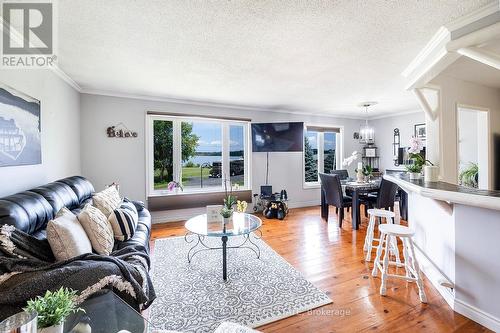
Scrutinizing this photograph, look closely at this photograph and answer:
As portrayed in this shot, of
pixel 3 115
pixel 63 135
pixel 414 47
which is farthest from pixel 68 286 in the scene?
pixel 414 47

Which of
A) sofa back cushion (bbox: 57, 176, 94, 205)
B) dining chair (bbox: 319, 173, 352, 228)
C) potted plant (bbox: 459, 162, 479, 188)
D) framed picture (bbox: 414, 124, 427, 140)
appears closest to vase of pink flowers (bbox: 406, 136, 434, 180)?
dining chair (bbox: 319, 173, 352, 228)

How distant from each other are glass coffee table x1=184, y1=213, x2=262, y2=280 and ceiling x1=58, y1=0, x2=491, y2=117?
72.1 inches

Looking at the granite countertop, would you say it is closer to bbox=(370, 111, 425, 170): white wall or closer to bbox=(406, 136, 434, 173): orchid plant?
bbox=(406, 136, 434, 173): orchid plant

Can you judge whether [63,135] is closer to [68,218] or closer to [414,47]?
[68,218]

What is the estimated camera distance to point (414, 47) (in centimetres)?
215

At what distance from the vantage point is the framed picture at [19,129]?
5.99ft

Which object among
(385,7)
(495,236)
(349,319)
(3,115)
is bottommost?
(349,319)

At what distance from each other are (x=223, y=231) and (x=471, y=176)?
4064 mm

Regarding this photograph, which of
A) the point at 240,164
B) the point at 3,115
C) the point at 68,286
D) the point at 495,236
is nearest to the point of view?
the point at 68,286

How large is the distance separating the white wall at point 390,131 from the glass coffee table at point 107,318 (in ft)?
20.2

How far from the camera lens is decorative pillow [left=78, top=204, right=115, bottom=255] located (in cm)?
170

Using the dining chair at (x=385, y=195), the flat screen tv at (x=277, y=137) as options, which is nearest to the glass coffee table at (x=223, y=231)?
the flat screen tv at (x=277, y=137)

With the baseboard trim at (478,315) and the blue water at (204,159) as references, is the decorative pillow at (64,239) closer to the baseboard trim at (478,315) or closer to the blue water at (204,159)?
the baseboard trim at (478,315)

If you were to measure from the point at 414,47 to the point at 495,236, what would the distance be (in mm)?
1748
